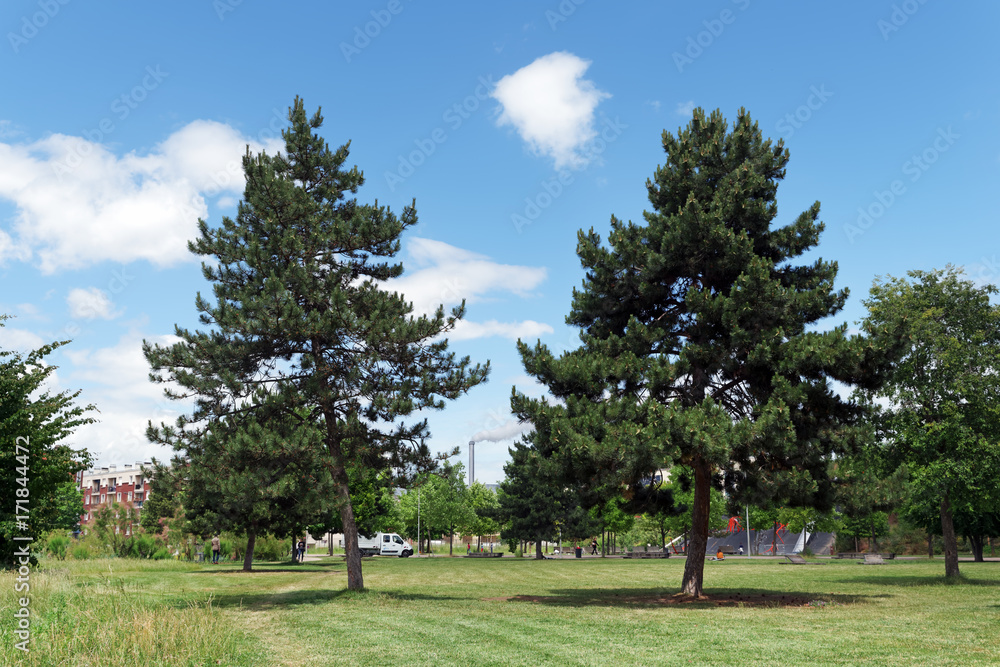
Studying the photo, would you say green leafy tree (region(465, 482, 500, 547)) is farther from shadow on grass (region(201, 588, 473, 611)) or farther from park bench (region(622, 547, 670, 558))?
shadow on grass (region(201, 588, 473, 611))

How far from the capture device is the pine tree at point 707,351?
19172 millimetres

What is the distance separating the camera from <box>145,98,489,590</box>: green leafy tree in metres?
21.7

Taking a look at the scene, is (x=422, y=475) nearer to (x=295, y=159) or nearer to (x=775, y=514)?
(x=295, y=159)

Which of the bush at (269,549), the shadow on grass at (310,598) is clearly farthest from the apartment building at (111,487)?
the shadow on grass at (310,598)

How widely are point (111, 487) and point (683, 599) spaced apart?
140 metres

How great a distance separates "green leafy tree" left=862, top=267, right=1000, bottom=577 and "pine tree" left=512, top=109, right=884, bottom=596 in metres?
9.04

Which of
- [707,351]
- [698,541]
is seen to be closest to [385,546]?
[698,541]

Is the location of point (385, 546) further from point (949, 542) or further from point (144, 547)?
point (949, 542)

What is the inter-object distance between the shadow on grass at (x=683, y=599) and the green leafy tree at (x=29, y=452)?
37.6ft

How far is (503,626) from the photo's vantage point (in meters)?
14.9

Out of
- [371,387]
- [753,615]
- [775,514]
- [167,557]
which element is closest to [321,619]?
[371,387]

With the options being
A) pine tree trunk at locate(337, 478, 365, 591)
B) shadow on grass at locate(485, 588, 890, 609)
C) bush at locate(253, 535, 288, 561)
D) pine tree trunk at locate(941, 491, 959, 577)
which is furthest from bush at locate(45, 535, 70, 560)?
pine tree trunk at locate(941, 491, 959, 577)

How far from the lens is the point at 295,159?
23.9 m

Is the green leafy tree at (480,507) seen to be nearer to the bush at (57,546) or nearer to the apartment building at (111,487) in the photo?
the bush at (57,546)
